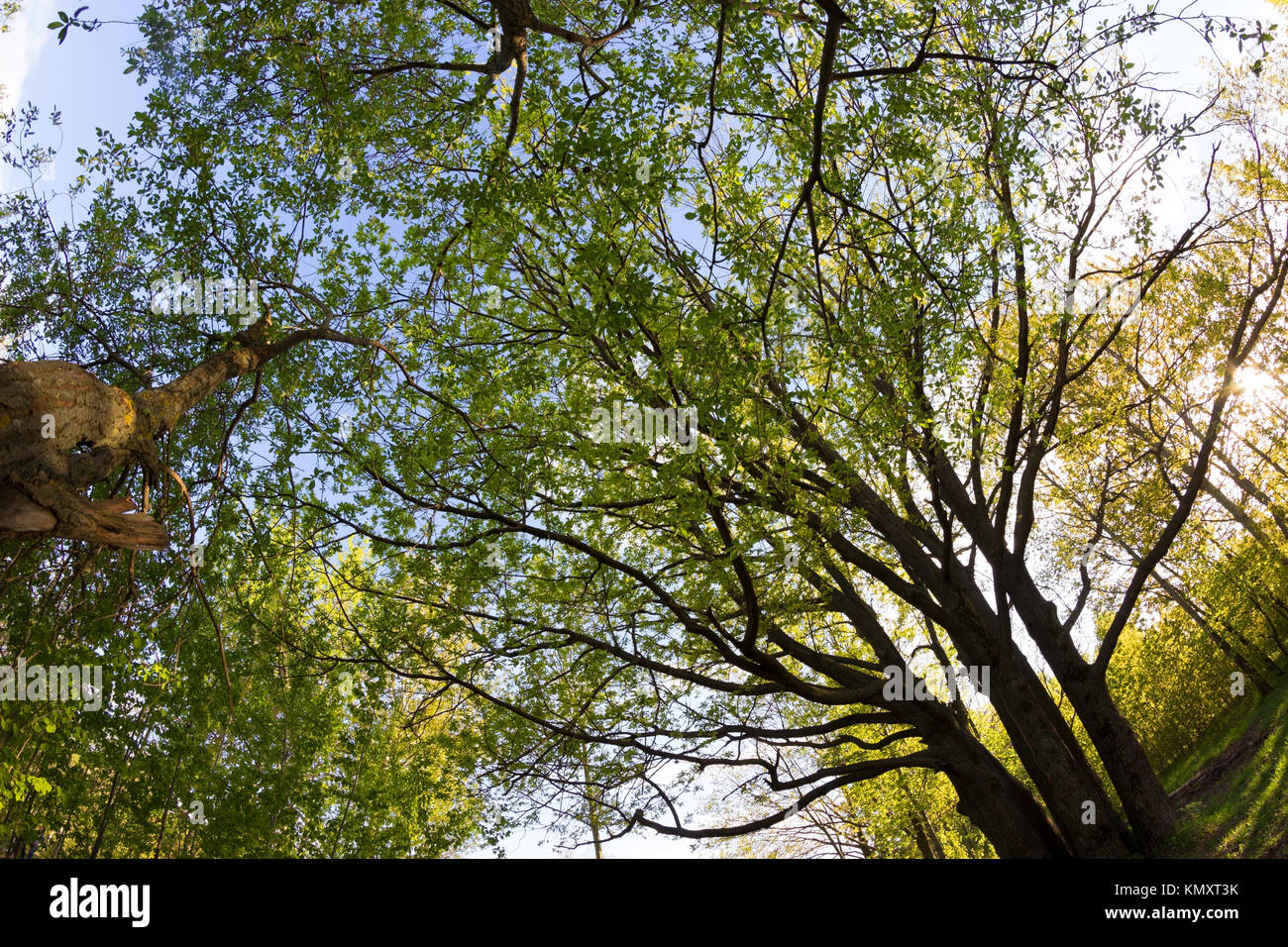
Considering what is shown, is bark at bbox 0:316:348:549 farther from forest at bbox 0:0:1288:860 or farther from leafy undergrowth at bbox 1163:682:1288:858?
leafy undergrowth at bbox 1163:682:1288:858

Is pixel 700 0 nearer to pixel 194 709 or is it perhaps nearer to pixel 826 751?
pixel 194 709

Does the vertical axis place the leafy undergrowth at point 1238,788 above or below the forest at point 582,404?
below

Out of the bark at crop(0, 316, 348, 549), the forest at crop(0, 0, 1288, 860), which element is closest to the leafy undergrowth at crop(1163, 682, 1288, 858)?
the forest at crop(0, 0, 1288, 860)

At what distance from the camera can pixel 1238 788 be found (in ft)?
35.7

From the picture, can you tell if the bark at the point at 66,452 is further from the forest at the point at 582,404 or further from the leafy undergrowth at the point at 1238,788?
the leafy undergrowth at the point at 1238,788

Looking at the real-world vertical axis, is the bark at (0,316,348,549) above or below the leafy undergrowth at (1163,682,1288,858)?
above

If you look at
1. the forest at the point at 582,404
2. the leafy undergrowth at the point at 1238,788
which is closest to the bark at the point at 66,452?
the forest at the point at 582,404

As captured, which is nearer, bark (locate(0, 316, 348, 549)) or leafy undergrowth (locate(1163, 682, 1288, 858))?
bark (locate(0, 316, 348, 549))

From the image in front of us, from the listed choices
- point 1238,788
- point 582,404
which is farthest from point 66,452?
point 1238,788

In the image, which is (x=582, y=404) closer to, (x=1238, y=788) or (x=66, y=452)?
(x=66, y=452)

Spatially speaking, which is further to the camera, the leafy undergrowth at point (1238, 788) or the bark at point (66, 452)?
the leafy undergrowth at point (1238, 788)

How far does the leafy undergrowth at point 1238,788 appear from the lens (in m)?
8.64

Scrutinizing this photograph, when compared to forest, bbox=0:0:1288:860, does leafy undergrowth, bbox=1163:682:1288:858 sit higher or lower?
lower

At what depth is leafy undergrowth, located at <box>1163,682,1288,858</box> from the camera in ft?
28.3
